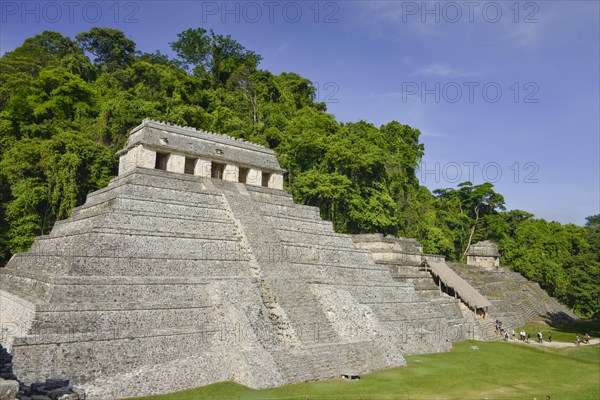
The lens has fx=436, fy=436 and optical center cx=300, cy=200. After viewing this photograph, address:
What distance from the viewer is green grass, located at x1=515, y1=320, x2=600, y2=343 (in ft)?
106

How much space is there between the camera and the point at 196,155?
25.3 meters

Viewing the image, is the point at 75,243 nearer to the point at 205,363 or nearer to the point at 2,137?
the point at 205,363

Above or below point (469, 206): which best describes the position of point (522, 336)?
below

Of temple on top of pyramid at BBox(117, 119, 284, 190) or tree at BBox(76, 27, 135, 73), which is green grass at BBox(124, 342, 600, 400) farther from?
tree at BBox(76, 27, 135, 73)

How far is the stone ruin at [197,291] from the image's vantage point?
541 inches

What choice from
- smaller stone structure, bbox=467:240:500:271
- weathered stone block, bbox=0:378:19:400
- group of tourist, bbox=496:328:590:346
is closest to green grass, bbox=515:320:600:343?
group of tourist, bbox=496:328:590:346

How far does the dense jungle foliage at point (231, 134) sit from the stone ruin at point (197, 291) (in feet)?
30.4

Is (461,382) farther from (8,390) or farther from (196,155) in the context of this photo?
(196,155)

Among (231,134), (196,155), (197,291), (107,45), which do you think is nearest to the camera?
(197,291)

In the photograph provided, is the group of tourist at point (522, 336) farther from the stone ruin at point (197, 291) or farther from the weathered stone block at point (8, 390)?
the weathered stone block at point (8, 390)

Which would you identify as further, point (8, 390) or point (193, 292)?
point (193, 292)

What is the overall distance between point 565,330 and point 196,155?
32640 mm

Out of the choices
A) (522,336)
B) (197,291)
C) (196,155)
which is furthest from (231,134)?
(522,336)


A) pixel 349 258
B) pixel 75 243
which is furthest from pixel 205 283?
pixel 349 258
